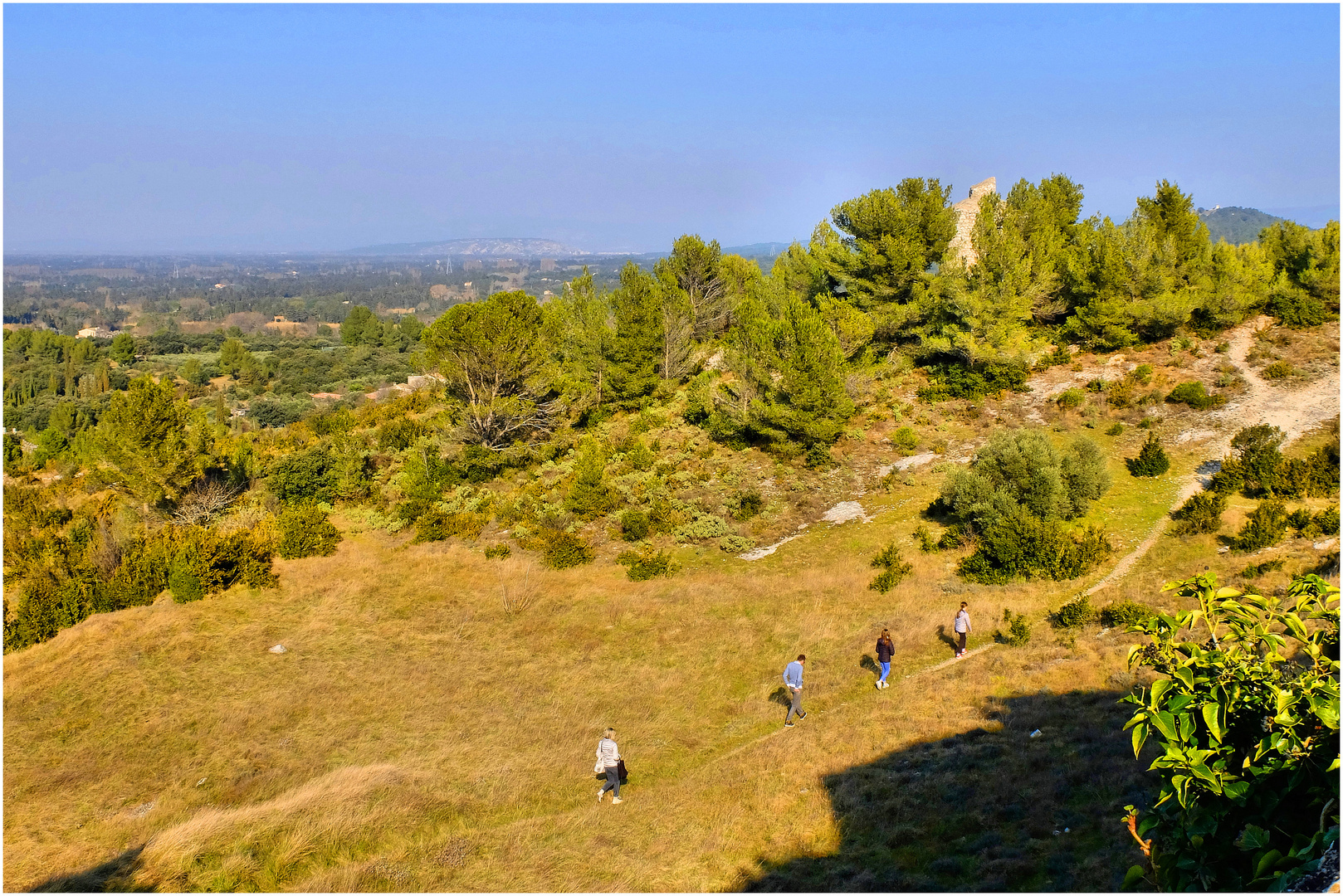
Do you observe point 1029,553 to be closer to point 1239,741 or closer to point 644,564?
point 644,564

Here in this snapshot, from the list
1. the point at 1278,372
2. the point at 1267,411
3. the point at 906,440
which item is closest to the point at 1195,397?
the point at 1267,411

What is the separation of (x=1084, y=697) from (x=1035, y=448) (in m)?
8.00

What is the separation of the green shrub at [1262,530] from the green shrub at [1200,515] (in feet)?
1.68

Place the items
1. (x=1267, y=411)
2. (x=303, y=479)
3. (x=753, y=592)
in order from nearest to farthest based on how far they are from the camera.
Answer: (x=753, y=592), (x=1267, y=411), (x=303, y=479)

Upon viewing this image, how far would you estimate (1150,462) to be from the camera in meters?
19.5

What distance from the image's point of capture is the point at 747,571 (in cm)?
1742

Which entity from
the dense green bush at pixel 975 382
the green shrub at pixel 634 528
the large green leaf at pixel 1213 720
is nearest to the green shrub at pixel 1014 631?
the green shrub at pixel 634 528

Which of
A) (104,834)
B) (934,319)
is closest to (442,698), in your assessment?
(104,834)

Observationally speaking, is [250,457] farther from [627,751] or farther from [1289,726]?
[1289,726]

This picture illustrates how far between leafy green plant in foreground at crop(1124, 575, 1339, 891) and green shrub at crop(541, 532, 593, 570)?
612 inches

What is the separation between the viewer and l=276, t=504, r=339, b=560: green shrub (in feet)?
63.2

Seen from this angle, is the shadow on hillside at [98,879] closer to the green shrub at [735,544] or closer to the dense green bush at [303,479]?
the green shrub at [735,544]

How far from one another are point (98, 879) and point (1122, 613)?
1497cm

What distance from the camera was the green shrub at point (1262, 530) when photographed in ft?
47.1
